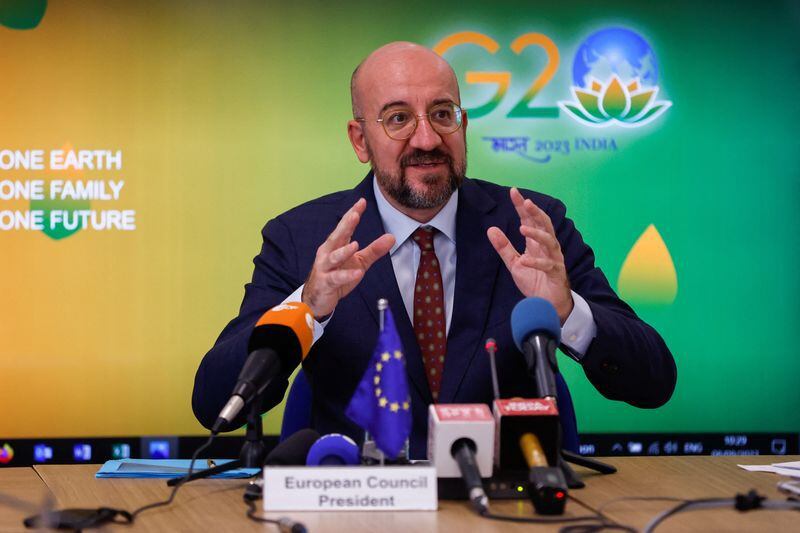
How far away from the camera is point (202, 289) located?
14.2 ft

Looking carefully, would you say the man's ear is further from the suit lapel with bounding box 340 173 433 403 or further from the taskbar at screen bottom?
the taskbar at screen bottom

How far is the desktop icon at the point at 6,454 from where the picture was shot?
13.9ft

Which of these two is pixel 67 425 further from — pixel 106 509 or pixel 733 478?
pixel 733 478

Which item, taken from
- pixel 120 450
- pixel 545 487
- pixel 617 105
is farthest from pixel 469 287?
pixel 120 450

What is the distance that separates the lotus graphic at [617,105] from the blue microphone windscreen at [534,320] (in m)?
2.80

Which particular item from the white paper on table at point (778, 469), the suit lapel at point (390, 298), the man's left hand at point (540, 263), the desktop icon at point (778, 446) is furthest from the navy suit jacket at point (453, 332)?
the desktop icon at point (778, 446)

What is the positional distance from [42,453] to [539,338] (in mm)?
3209

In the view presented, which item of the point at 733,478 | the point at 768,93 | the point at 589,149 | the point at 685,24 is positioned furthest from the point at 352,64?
the point at 733,478

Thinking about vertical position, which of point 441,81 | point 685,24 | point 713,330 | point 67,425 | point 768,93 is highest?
point 685,24

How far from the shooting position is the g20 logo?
4.42m

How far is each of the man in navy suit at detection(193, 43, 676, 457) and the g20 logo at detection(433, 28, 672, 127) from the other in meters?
1.69

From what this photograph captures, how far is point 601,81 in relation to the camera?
175 inches

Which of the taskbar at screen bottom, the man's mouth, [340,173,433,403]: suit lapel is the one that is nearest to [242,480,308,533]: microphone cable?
[340,173,433,403]: suit lapel

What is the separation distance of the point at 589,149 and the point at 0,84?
2683mm
